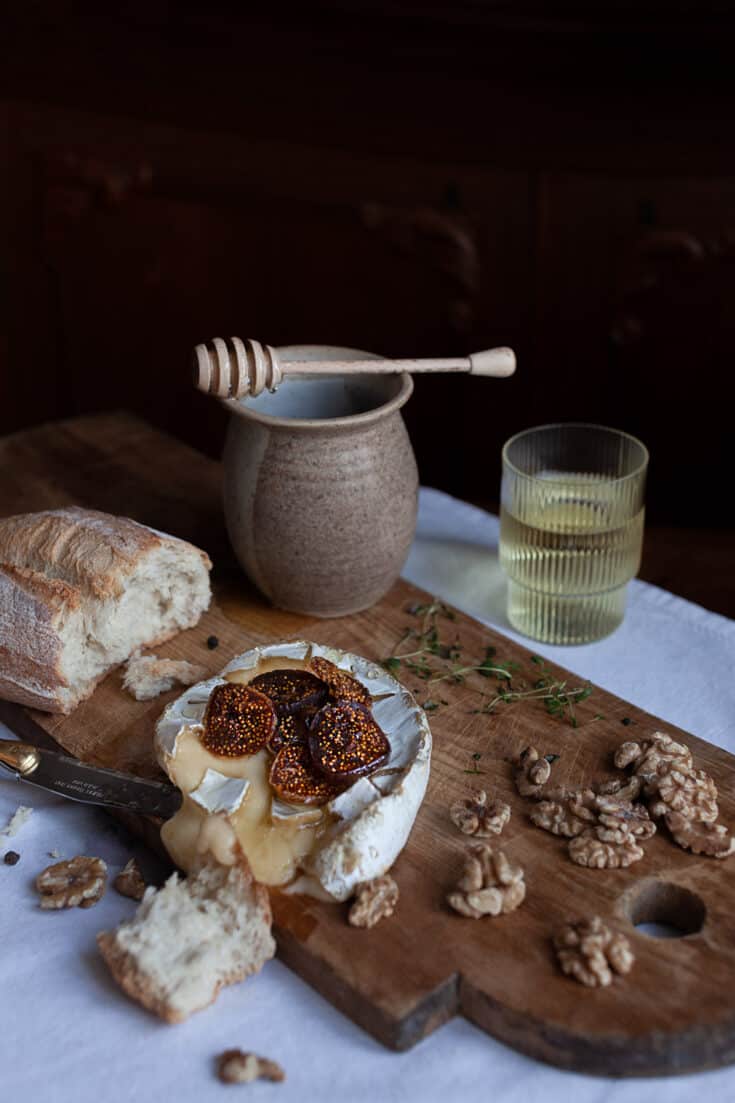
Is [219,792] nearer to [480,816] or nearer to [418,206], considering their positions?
[480,816]

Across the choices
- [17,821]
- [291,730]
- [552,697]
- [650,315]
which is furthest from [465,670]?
[650,315]

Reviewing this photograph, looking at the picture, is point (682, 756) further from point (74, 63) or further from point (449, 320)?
point (74, 63)

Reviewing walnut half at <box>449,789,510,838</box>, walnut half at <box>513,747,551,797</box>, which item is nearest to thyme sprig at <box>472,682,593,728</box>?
walnut half at <box>513,747,551,797</box>

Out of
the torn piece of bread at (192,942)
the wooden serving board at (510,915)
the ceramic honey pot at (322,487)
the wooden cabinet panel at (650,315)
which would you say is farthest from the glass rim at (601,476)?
the wooden cabinet panel at (650,315)

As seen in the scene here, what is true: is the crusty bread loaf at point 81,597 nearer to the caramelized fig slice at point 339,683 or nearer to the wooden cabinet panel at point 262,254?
the caramelized fig slice at point 339,683

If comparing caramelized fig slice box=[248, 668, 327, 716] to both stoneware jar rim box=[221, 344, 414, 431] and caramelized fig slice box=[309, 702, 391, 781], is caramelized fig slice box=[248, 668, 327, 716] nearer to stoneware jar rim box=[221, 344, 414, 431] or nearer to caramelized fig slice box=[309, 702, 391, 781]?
caramelized fig slice box=[309, 702, 391, 781]
